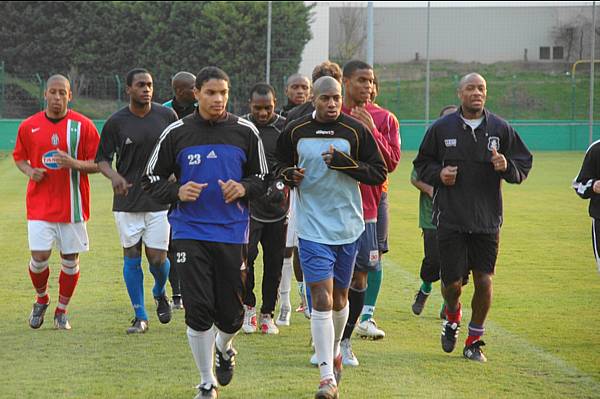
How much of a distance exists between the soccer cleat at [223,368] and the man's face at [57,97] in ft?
10.2

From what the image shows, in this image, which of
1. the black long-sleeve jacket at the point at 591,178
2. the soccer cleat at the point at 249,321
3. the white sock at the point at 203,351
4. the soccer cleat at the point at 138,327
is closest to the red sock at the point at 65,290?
the soccer cleat at the point at 138,327

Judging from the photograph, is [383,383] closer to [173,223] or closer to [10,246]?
[173,223]

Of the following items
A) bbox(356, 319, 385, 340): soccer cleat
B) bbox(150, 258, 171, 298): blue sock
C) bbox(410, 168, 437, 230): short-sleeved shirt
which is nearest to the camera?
bbox(356, 319, 385, 340): soccer cleat

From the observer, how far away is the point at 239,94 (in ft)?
157

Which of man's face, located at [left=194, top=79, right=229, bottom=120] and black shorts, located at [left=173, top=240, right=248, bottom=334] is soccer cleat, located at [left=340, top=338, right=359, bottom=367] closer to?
black shorts, located at [left=173, top=240, right=248, bottom=334]

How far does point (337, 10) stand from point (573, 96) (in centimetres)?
1789

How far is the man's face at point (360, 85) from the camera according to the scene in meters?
8.13

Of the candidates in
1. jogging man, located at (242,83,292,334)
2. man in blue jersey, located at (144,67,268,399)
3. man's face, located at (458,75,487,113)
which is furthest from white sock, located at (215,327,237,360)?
man's face, located at (458,75,487,113)

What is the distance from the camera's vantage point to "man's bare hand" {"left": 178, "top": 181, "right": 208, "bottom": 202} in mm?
6969

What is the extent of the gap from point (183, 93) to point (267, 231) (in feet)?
5.78

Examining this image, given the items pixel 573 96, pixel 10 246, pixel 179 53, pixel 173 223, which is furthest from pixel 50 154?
pixel 179 53

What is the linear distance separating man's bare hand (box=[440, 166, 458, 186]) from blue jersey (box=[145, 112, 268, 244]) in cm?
164

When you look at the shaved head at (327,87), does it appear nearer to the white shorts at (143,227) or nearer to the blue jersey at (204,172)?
the blue jersey at (204,172)

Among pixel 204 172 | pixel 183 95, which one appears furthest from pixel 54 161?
pixel 204 172
